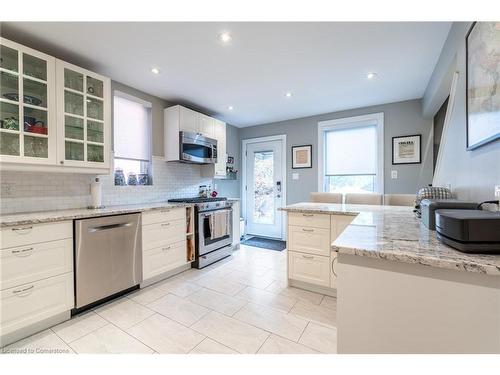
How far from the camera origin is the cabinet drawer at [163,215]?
2461mm

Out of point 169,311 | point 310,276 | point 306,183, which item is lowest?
point 169,311

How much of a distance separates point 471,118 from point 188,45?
224 cm

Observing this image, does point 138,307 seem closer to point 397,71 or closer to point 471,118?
point 471,118

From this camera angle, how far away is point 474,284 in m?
0.72

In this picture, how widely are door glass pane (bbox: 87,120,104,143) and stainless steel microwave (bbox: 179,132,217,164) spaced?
3.23 ft

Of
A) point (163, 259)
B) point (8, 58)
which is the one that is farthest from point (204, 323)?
point (8, 58)

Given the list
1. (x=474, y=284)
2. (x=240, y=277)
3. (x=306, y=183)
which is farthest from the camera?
(x=306, y=183)

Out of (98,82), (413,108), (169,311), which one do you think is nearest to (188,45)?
(98,82)

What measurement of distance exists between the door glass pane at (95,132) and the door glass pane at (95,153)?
0.07 metres

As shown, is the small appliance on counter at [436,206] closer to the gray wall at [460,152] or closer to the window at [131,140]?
the gray wall at [460,152]

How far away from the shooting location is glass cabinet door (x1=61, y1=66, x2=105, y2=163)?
212 centimetres

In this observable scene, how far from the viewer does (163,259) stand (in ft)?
8.61

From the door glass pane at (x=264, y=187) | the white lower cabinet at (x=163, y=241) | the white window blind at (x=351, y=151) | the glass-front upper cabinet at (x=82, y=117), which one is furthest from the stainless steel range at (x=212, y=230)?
the white window blind at (x=351, y=151)
